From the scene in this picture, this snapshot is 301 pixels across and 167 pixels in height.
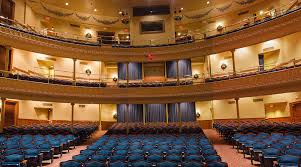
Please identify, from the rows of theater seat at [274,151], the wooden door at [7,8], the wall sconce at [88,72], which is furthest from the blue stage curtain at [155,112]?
the rows of theater seat at [274,151]

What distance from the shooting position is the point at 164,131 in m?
18.6

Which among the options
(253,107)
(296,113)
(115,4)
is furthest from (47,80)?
(296,113)

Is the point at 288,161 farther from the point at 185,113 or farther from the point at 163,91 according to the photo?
the point at 185,113

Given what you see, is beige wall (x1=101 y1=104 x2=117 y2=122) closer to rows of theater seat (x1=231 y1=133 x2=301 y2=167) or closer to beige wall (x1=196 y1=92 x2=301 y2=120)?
beige wall (x1=196 y1=92 x2=301 y2=120)

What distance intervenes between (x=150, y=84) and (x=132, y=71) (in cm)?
547

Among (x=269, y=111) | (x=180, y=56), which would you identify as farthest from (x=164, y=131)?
(x=269, y=111)

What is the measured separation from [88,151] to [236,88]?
12066 millimetres

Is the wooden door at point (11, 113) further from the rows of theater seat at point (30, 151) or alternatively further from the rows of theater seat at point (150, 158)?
the rows of theater seat at point (150, 158)

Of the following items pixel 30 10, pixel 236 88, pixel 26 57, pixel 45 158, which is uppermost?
pixel 30 10

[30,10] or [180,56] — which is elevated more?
[30,10]

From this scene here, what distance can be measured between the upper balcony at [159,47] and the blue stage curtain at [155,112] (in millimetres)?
5100

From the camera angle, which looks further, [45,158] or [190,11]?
[190,11]

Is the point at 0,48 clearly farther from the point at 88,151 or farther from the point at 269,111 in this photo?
the point at 269,111

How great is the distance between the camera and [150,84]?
22188 mm
